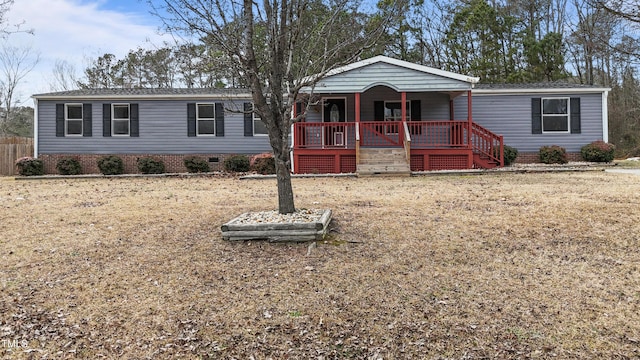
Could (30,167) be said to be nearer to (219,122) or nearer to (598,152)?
(219,122)

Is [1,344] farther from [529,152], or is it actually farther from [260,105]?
[529,152]

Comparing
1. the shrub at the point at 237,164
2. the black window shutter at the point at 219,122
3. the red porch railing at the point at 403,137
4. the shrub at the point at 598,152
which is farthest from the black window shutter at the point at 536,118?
the black window shutter at the point at 219,122

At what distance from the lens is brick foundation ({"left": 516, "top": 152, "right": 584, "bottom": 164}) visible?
16406mm

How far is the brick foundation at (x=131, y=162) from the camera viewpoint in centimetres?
1672

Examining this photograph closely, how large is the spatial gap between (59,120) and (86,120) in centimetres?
95

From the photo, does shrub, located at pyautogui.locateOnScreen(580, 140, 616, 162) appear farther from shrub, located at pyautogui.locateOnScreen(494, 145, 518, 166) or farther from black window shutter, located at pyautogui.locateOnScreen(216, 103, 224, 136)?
black window shutter, located at pyautogui.locateOnScreen(216, 103, 224, 136)

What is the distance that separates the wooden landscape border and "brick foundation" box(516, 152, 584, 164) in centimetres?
1356

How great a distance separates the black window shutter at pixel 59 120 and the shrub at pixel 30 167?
1.30m

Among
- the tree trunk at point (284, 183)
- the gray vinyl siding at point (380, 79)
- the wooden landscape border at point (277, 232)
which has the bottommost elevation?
the wooden landscape border at point (277, 232)

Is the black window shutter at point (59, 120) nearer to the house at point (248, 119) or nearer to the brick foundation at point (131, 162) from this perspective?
the house at point (248, 119)

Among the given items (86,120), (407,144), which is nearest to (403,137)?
(407,144)

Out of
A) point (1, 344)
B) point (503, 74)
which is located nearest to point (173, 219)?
point (1, 344)

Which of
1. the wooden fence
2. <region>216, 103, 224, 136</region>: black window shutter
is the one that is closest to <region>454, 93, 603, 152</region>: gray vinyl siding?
<region>216, 103, 224, 136</region>: black window shutter

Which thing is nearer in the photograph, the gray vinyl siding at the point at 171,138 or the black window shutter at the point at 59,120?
the black window shutter at the point at 59,120
